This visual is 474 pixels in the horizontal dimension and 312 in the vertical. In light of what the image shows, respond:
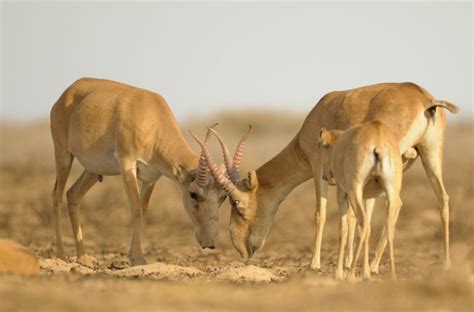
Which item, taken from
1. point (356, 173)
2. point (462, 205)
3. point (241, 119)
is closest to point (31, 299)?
point (356, 173)

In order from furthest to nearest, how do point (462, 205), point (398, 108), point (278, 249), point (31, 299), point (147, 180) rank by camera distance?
point (462, 205) → point (278, 249) → point (147, 180) → point (398, 108) → point (31, 299)

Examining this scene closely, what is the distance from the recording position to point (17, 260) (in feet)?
35.8

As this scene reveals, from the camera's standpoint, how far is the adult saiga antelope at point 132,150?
518 inches

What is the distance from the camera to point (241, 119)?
169 ft

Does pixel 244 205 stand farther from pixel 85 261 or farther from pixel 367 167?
pixel 367 167

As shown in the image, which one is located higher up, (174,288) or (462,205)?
(174,288)

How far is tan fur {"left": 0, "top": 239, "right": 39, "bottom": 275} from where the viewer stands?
35.5ft

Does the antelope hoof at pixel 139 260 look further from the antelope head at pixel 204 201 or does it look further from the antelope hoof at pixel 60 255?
the antelope hoof at pixel 60 255

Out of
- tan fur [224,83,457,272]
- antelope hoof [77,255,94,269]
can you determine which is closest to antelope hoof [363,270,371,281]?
tan fur [224,83,457,272]

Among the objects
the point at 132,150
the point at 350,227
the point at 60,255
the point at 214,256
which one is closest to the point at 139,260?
the point at 60,255

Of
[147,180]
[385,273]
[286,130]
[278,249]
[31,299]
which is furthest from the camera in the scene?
[286,130]

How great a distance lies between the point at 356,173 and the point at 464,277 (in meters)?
1.93

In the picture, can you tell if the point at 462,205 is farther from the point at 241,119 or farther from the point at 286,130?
the point at 241,119

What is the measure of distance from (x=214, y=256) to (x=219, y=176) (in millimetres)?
3780
